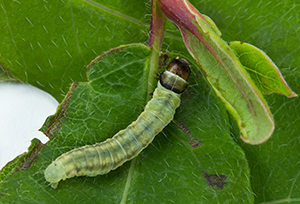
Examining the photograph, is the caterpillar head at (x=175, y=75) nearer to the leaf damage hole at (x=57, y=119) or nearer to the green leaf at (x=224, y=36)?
the green leaf at (x=224, y=36)

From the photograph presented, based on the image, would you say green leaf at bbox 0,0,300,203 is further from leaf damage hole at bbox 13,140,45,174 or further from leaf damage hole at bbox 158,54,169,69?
leaf damage hole at bbox 13,140,45,174

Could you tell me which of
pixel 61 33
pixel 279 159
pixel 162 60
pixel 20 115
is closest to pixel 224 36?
pixel 162 60

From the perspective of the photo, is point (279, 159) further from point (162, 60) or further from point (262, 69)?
point (162, 60)

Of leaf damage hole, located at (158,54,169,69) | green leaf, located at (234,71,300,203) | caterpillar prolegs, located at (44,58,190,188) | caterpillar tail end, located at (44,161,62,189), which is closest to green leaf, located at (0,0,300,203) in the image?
green leaf, located at (234,71,300,203)

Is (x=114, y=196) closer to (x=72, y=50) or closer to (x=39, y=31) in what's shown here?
(x=72, y=50)

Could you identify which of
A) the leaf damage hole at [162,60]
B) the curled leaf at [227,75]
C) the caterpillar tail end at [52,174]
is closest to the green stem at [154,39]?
the leaf damage hole at [162,60]

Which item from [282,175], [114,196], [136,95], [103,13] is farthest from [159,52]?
[282,175]
